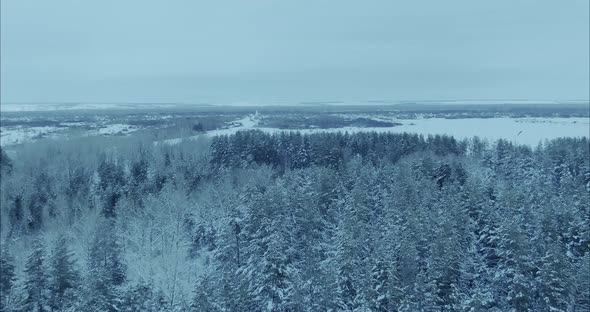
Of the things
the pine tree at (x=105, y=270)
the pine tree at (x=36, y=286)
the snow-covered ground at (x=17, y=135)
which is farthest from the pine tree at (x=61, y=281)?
the snow-covered ground at (x=17, y=135)

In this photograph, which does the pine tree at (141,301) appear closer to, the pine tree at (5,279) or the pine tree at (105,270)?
the pine tree at (105,270)

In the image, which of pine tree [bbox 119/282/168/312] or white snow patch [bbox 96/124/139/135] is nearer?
pine tree [bbox 119/282/168/312]

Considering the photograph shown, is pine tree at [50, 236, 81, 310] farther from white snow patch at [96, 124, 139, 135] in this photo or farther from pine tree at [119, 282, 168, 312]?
white snow patch at [96, 124, 139, 135]

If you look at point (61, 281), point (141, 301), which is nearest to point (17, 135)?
point (61, 281)

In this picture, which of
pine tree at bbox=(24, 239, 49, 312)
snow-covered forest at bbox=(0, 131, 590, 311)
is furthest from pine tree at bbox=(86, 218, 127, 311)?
pine tree at bbox=(24, 239, 49, 312)

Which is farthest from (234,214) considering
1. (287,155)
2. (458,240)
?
(287,155)

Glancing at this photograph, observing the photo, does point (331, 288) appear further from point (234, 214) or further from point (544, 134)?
point (544, 134)

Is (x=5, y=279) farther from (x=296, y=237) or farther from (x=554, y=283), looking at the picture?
(x=554, y=283)
